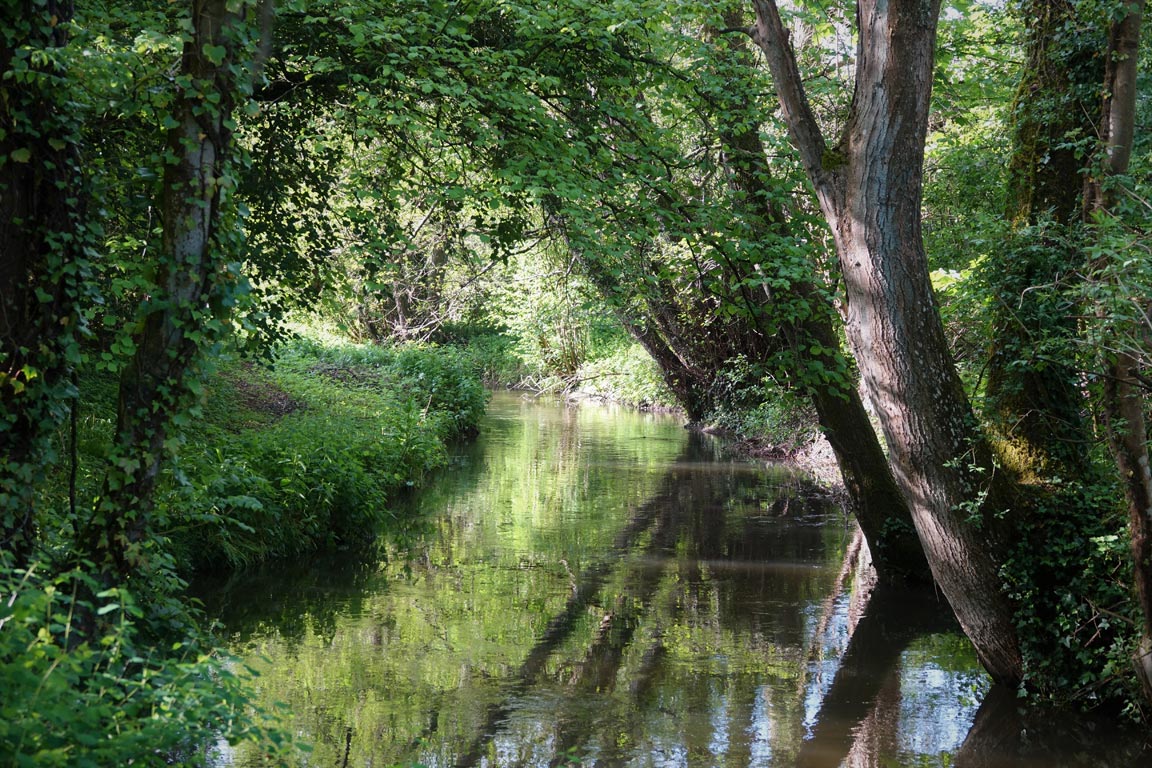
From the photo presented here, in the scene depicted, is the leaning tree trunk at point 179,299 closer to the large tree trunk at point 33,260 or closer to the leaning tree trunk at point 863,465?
the large tree trunk at point 33,260

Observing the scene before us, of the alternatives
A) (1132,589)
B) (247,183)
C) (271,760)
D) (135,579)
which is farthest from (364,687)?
(1132,589)

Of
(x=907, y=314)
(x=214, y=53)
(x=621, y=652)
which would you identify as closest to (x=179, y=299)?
(x=214, y=53)

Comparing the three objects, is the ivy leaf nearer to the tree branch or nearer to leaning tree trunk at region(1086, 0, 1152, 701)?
the tree branch

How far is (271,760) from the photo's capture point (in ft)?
19.0

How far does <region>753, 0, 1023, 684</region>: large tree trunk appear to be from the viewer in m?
6.42

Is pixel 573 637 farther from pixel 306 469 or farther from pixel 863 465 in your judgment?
pixel 306 469

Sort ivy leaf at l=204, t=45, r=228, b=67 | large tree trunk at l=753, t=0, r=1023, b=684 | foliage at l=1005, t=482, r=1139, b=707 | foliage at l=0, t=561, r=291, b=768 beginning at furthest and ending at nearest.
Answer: large tree trunk at l=753, t=0, r=1023, b=684, foliage at l=1005, t=482, r=1139, b=707, ivy leaf at l=204, t=45, r=228, b=67, foliage at l=0, t=561, r=291, b=768

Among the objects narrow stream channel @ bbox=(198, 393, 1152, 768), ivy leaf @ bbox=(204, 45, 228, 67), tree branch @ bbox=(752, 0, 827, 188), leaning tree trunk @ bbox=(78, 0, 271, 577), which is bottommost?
narrow stream channel @ bbox=(198, 393, 1152, 768)

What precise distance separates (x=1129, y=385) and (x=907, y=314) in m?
1.34

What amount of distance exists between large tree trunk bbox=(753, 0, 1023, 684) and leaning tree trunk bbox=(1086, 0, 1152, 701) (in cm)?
85

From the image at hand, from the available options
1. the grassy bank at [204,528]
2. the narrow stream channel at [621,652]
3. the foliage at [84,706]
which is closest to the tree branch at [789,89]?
the narrow stream channel at [621,652]

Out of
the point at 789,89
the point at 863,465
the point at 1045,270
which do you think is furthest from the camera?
the point at 863,465

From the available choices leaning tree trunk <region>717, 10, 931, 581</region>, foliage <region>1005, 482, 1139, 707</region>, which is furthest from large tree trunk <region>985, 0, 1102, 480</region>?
leaning tree trunk <region>717, 10, 931, 581</region>

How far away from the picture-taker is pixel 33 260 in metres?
4.58
